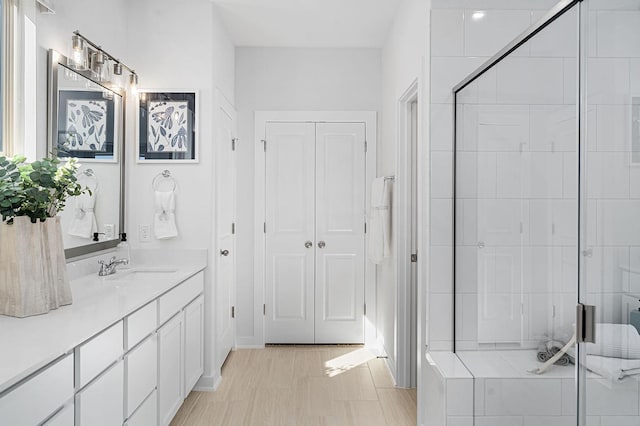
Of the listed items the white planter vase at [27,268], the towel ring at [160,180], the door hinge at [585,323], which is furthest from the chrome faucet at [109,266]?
the door hinge at [585,323]

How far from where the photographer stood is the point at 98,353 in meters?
1.62

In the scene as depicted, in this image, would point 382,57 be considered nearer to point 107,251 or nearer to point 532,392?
point 107,251

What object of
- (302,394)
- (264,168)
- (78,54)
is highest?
(78,54)

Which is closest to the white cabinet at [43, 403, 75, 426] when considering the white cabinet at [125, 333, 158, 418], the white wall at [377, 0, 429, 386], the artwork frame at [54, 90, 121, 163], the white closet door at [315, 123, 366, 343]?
the white cabinet at [125, 333, 158, 418]

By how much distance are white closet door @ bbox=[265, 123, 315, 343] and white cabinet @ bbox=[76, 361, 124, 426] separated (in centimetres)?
239

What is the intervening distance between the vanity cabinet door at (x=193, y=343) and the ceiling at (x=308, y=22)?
2.18 meters

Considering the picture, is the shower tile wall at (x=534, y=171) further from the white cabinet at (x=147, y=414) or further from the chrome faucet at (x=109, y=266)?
the chrome faucet at (x=109, y=266)

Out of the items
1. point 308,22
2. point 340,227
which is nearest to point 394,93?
point 308,22

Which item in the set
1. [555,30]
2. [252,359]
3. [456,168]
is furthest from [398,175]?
[252,359]

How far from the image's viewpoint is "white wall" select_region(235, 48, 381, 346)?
13.7 ft

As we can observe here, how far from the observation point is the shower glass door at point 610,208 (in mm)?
1161

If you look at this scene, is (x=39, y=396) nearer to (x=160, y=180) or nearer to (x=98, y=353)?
(x=98, y=353)

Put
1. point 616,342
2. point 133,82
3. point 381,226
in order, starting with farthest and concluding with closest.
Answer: point 381,226, point 133,82, point 616,342

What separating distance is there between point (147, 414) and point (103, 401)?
53cm
